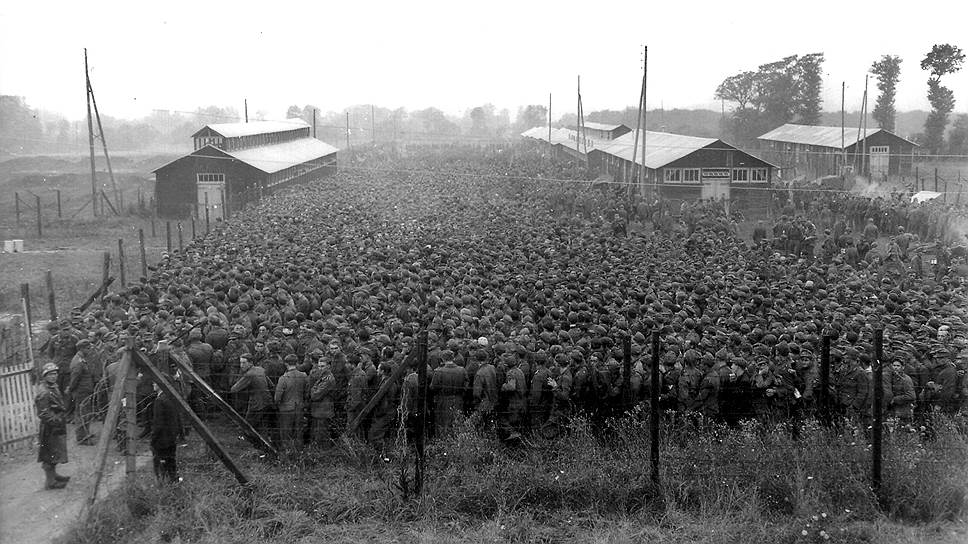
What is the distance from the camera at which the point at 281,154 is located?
1730 inches

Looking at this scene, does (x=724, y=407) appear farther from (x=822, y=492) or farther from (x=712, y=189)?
(x=712, y=189)

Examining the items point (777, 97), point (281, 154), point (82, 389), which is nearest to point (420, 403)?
point (82, 389)

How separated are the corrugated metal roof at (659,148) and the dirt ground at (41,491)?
26.3 metres

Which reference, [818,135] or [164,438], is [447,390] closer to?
[164,438]

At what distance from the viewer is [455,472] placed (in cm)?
798

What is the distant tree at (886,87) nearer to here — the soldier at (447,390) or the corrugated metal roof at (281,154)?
the corrugated metal roof at (281,154)

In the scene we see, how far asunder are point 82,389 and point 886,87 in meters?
53.4

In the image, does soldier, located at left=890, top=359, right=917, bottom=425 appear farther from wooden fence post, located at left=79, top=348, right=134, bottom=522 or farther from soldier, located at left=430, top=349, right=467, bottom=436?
wooden fence post, located at left=79, top=348, right=134, bottom=522

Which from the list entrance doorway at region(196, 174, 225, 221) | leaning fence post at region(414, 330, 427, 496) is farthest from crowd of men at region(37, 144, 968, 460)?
entrance doorway at region(196, 174, 225, 221)

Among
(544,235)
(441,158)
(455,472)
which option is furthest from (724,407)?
(441,158)

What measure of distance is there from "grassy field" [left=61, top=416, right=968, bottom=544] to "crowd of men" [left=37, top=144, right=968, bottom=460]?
89cm

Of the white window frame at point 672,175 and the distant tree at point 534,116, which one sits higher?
the distant tree at point 534,116

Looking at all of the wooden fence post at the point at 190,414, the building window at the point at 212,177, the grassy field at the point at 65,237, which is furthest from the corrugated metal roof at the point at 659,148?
the wooden fence post at the point at 190,414

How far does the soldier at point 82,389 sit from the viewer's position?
991 cm
